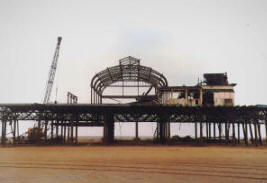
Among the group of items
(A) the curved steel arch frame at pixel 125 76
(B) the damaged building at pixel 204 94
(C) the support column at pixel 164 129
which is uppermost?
(A) the curved steel arch frame at pixel 125 76

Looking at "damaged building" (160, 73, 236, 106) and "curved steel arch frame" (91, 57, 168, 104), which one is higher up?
"curved steel arch frame" (91, 57, 168, 104)

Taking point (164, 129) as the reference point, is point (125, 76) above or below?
above

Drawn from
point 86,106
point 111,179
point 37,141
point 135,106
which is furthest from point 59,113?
point 111,179

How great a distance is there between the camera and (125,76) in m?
41.6

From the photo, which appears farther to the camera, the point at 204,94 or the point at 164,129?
the point at 164,129

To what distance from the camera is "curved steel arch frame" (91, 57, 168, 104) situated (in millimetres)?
37812

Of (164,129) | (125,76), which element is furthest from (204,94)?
(125,76)

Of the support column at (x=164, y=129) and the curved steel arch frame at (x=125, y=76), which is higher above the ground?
the curved steel arch frame at (x=125, y=76)

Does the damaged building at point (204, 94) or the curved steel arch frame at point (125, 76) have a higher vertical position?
the curved steel arch frame at point (125, 76)

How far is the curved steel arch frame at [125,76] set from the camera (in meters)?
37.8

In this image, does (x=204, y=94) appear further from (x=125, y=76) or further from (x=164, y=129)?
(x=125, y=76)

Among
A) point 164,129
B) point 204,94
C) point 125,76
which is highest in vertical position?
point 125,76

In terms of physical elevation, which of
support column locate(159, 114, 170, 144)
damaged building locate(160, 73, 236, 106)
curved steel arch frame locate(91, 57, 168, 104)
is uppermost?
curved steel arch frame locate(91, 57, 168, 104)

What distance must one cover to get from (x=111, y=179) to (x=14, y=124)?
30699mm
